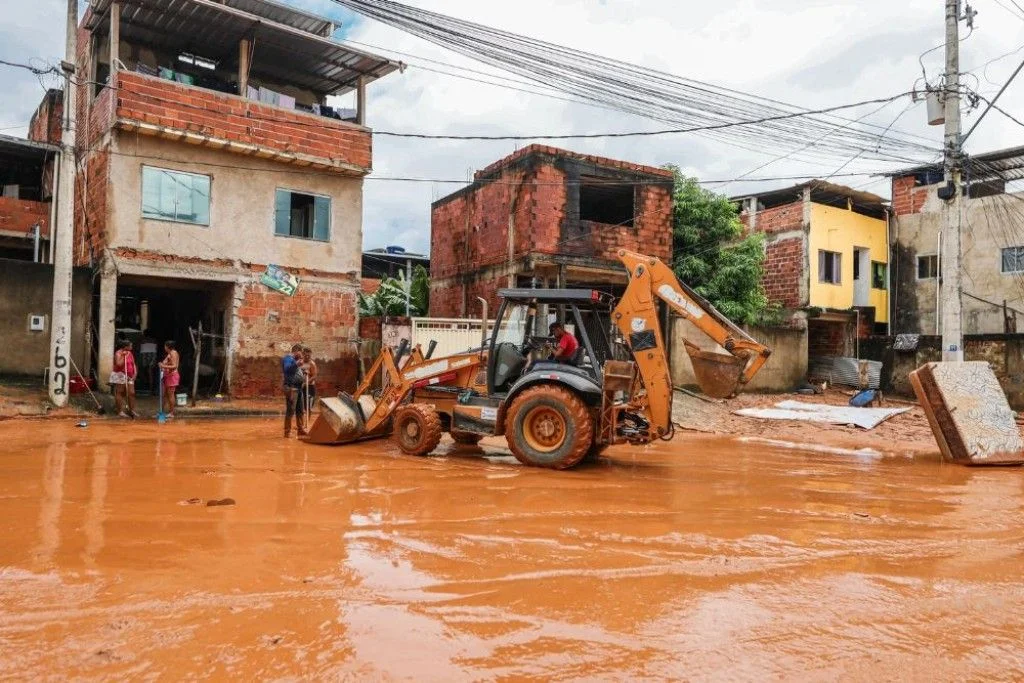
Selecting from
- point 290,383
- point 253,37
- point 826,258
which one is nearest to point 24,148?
point 253,37

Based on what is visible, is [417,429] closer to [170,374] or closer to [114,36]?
[170,374]

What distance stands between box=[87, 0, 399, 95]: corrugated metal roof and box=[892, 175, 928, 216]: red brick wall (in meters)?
18.5

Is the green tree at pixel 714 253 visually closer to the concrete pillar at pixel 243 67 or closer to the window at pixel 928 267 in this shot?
the window at pixel 928 267

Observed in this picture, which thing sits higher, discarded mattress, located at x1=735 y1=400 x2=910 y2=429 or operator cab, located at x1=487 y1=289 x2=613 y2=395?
operator cab, located at x1=487 y1=289 x2=613 y2=395

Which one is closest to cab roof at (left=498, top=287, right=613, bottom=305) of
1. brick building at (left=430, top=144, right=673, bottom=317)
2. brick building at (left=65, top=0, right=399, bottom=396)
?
brick building at (left=430, top=144, right=673, bottom=317)

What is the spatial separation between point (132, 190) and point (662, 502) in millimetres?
13524

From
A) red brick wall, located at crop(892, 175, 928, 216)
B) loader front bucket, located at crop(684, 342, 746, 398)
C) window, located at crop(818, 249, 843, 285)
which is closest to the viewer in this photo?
loader front bucket, located at crop(684, 342, 746, 398)

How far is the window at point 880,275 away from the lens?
25.3 meters

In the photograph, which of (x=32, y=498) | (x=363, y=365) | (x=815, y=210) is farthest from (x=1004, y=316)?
(x=32, y=498)

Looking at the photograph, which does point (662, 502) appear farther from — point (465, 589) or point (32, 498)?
point (32, 498)

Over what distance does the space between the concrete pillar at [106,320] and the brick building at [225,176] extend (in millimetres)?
28

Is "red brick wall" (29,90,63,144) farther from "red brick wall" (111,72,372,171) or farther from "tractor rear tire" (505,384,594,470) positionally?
"tractor rear tire" (505,384,594,470)

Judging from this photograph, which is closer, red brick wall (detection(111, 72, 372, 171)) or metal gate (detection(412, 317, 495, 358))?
red brick wall (detection(111, 72, 372, 171))

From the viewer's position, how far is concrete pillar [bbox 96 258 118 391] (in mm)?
14758
